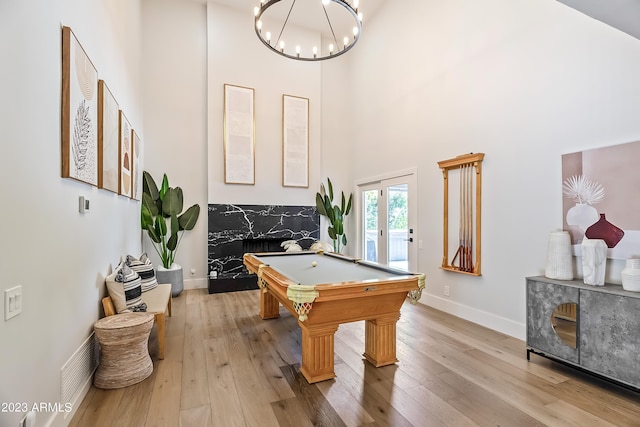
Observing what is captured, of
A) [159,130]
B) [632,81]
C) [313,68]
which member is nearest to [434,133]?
[632,81]

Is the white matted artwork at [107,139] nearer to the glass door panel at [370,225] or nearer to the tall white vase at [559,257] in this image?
the tall white vase at [559,257]

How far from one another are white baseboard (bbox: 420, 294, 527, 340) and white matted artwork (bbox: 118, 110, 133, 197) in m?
4.43

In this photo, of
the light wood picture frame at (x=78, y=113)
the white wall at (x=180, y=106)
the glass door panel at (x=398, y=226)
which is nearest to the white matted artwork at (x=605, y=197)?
the glass door panel at (x=398, y=226)

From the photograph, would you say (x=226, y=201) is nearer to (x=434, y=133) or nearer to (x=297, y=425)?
(x=434, y=133)

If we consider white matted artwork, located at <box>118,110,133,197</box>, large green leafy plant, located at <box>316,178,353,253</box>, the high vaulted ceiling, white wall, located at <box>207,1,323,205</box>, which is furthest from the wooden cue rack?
white matted artwork, located at <box>118,110,133,197</box>

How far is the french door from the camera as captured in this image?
5105mm

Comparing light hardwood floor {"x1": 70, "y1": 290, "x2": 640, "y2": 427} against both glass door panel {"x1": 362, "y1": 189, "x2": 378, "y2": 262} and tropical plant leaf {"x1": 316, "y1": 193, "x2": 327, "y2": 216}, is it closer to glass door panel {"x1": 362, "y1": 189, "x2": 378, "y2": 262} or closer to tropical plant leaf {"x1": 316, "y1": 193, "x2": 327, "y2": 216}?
glass door panel {"x1": 362, "y1": 189, "x2": 378, "y2": 262}

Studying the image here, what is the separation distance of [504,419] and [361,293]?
1223mm

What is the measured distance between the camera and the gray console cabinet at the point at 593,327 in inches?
88.4

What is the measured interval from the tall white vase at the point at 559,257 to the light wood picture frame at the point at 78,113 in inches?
159

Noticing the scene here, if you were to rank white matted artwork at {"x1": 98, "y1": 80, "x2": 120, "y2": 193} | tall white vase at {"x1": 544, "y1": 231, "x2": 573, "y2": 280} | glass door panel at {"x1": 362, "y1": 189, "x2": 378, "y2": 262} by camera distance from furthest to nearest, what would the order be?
glass door panel at {"x1": 362, "y1": 189, "x2": 378, "y2": 262} < tall white vase at {"x1": 544, "y1": 231, "x2": 573, "y2": 280} < white matted artwork at {"x1": 98, "y1": 80, "x2": 120, "y2": 193}

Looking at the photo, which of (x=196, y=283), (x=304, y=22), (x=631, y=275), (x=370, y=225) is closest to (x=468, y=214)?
(x=631, y=275)

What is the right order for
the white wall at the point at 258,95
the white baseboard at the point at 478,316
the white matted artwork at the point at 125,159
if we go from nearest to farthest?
the white baseboard at the point at 478,316
the white matted artwork at the point at 125,159
the white wall at the point at 258,95

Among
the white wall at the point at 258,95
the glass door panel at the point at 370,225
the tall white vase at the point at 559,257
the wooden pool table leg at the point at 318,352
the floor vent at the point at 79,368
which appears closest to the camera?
the floor vent at the point at 79,368
